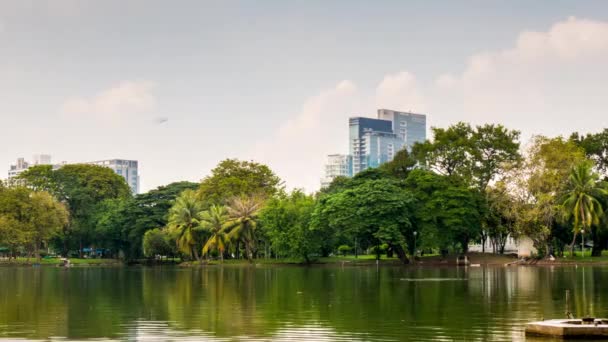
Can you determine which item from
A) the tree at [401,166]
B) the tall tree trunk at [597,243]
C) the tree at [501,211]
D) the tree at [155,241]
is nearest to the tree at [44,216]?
the tree at [155,241]

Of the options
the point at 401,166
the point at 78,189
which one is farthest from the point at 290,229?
the point at 78,189

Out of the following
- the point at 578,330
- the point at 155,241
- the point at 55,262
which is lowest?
the point at 55,262

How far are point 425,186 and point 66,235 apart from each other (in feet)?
202

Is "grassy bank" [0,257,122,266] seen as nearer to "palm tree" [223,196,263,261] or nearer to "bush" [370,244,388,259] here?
"palm tree" [223,196,263,261]

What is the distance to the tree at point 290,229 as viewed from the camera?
307 feet

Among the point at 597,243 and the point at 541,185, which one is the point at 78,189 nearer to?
the point at 541,185

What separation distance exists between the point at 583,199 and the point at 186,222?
154ft

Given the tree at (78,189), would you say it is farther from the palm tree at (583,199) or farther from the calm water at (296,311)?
the calm water at (296,311)

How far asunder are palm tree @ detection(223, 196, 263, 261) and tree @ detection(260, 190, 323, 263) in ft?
7.57

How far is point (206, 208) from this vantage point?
108812 mm

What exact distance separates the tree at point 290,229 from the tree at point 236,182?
513 inches

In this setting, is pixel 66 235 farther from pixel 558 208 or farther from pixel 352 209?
pixel 558 208

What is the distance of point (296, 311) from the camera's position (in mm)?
32031

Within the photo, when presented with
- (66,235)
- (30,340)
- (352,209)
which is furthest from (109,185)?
(30,340)
